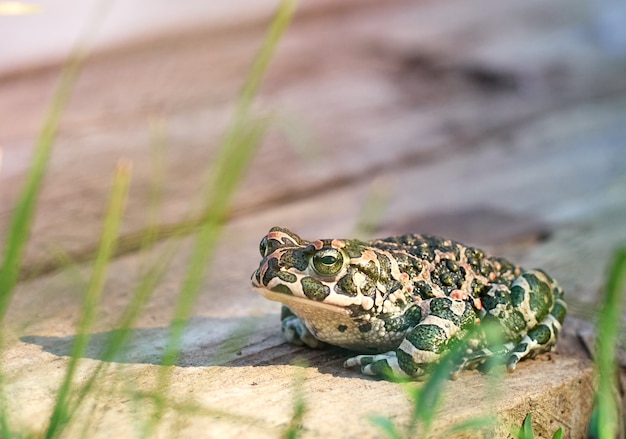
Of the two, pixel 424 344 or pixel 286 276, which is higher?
pixel 286 276

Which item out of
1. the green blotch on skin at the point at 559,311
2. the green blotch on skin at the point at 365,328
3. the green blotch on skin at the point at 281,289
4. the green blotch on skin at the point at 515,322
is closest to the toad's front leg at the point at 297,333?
the green blotch on skin at the point at 365,328

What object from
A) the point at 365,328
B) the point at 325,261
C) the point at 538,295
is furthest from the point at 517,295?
the point at 325,261

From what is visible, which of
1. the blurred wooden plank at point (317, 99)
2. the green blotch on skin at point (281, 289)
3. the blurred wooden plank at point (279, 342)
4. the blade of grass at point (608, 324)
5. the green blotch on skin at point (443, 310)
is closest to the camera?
the blade of grass at point (608, 324)

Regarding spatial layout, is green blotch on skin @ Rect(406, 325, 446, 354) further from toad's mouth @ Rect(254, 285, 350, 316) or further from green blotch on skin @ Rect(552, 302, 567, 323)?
green blotch on skin @ Rect(552, 302, 567, 323)

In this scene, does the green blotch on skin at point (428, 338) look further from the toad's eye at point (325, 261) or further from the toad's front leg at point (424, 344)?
the toad's eye at point (325, 261)

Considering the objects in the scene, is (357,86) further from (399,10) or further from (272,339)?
(272,339)

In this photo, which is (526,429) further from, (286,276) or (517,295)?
(286,276)
